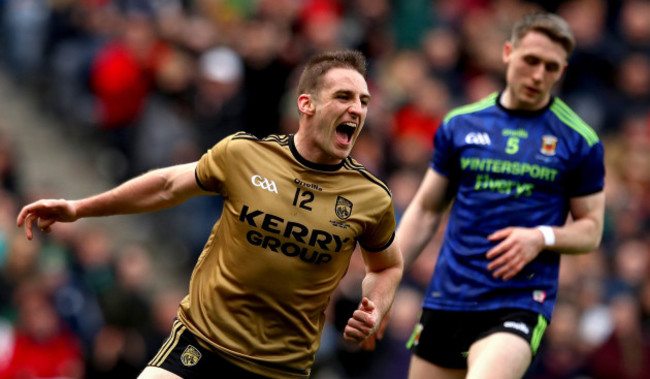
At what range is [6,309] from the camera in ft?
39.2

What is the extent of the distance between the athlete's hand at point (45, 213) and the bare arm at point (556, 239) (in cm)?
263

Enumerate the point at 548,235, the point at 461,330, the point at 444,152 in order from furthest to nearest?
the point at 444,152
the point at 461,330
the point at 548,235

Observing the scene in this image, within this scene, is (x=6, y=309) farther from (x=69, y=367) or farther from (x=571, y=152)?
(x=571, y=152)

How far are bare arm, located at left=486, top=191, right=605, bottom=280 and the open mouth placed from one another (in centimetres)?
134

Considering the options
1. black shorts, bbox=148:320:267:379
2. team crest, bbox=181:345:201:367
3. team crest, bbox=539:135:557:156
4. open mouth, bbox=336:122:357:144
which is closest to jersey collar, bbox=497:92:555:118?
team crest, bbox=539:135:557:156

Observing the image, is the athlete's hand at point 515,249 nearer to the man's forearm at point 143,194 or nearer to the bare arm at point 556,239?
the bare arm at point 556,239

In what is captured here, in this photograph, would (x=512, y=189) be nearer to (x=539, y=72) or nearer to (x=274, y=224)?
(x=539, y=72)

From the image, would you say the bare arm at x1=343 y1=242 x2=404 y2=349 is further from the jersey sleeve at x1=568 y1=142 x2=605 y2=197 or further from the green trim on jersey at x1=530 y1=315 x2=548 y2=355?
the jersey sleeve at x1=568 y1=142 x2=605 y2=197

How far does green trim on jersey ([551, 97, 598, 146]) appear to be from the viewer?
287 inches

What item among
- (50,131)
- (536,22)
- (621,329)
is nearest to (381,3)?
(50,131)

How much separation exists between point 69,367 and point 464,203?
18.9ft

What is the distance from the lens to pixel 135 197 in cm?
634

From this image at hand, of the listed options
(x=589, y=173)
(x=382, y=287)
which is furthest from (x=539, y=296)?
Answer: (x=382, y=287)

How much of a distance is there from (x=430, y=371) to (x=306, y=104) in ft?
7.10
